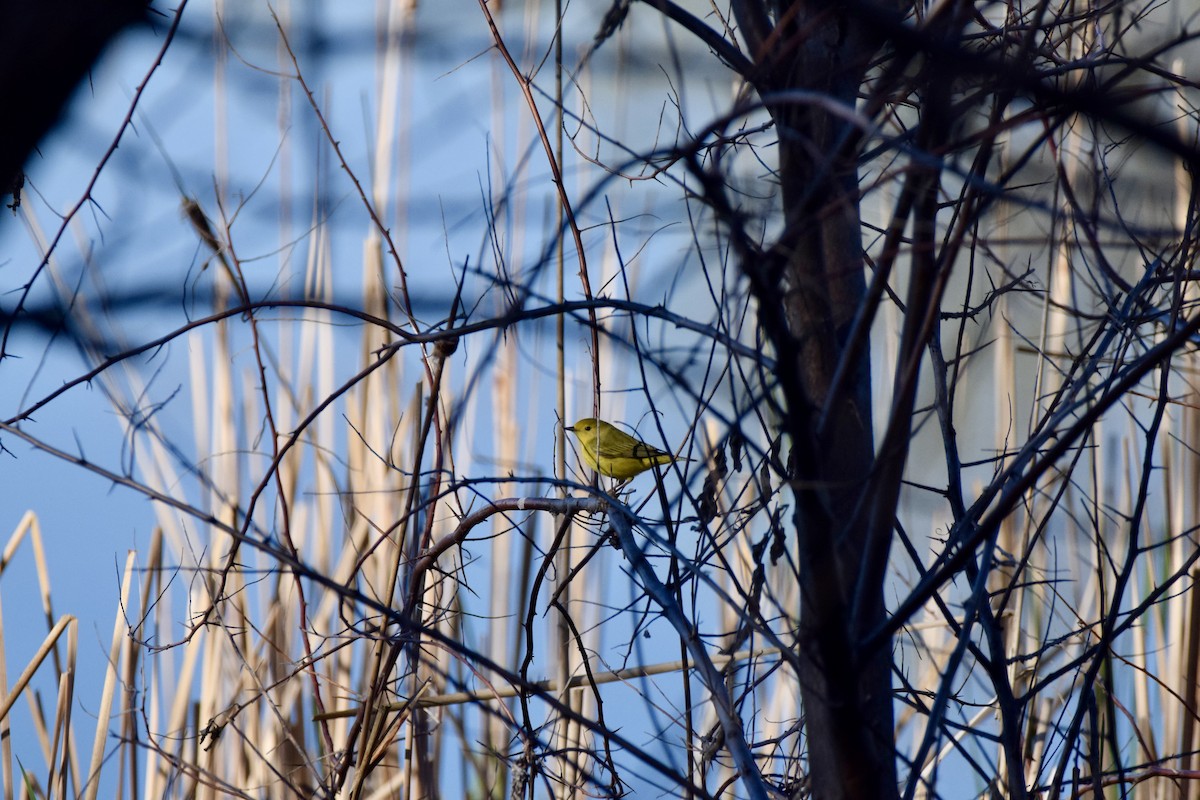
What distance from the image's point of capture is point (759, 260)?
2.48ft

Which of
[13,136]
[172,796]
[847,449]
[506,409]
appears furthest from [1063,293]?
[172,796]

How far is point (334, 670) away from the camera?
226 centimetres

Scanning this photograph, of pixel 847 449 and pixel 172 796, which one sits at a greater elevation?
pixel 847 449

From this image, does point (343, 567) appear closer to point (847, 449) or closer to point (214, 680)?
point (214, 680)

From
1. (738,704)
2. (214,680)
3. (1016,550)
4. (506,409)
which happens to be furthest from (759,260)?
(214,680)

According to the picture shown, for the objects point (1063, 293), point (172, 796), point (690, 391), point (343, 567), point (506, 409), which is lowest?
point (172, 796)

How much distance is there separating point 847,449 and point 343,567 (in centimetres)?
152

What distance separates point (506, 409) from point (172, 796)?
3.58ft

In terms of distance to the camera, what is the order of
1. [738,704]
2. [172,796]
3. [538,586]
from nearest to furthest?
[738,704]
[538,586]
[172,796]

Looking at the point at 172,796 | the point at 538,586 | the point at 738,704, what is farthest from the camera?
the point at 172,796

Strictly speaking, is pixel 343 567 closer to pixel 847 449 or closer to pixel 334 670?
pixel 334 670

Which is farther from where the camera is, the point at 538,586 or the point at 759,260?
the point at 538,586

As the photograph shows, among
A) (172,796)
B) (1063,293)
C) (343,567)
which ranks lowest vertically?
(172,796)

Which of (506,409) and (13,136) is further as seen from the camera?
(506,409)
